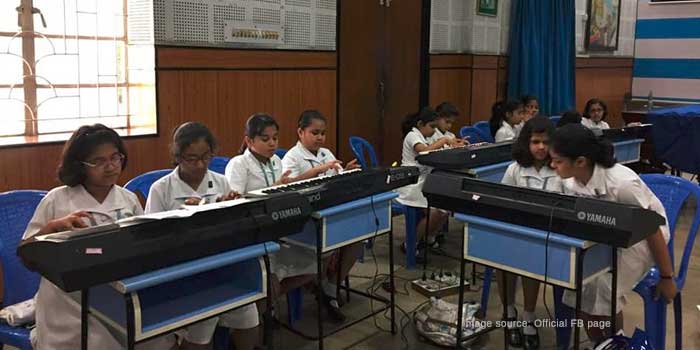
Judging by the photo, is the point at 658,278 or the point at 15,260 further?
the point at 658,278

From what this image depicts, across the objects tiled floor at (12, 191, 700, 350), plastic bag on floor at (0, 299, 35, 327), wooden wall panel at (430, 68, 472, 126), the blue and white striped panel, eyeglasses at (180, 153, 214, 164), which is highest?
the blue and white striped panel

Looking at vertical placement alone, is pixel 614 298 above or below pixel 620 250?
below

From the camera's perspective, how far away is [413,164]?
435cm

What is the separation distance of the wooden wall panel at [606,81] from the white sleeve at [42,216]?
696cm

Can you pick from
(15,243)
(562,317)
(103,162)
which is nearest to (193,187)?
(103,162)

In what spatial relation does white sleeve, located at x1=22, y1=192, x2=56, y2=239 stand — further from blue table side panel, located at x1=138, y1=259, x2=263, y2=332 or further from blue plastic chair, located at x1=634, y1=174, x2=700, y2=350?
blue plastic chair, located at x1=634, y1=174, x2=700, y2=350

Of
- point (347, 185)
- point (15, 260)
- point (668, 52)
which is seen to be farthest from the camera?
point (668, 52)

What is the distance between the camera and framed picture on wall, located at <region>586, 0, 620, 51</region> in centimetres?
788

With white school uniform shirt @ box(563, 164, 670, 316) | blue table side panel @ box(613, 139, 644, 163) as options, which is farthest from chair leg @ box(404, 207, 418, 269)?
blue table side panel @ box(613, 139, 644, 163)

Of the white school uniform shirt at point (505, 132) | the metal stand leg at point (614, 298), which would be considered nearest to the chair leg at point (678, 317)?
the metal stand leg at point (614, 298)

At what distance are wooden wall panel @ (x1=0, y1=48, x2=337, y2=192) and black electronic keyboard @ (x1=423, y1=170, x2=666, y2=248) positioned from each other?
195cm

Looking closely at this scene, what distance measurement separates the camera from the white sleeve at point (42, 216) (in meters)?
2.01

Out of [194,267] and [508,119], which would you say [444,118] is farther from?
[194,267]

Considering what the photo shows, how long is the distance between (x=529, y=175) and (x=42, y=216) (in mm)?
2101
